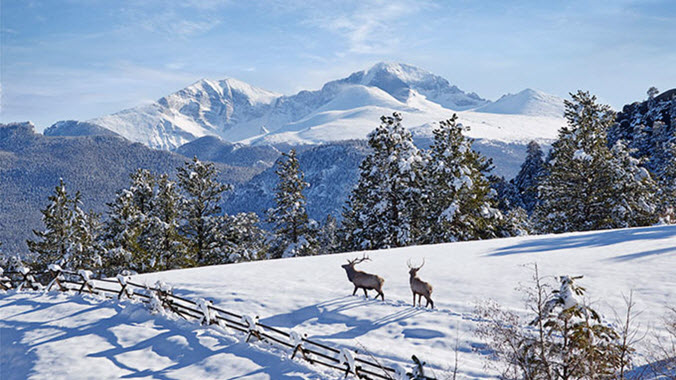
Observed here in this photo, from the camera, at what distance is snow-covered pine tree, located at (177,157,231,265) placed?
3478 centimetres

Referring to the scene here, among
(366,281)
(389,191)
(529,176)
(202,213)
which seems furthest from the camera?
(529,176)

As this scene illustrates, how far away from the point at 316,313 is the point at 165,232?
2058 cm

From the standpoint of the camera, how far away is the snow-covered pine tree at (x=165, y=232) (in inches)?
1300

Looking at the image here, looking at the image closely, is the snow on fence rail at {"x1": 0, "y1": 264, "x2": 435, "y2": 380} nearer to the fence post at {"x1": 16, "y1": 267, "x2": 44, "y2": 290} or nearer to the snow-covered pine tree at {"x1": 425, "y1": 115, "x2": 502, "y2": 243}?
the fence post at {"x1": 16, "y1": 267, "x2": 44, "y2": 290}

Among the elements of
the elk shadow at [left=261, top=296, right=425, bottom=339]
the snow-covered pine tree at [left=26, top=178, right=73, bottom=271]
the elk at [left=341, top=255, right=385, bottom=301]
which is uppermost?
the snow-covered pine tree at [left=26, top=178, right=73, bottom=271]

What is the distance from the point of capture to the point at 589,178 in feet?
103

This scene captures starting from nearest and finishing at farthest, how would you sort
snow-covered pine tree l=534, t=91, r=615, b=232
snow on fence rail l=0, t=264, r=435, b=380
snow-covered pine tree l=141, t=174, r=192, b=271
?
snow on fence rail l=0, t=264, r=435, b=380 < snow-covered pine tree l=534, t=91, r=615, b=232 < snow-covered pine tree l=141, t=174, r=192, b=271

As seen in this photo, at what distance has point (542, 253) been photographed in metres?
21.7

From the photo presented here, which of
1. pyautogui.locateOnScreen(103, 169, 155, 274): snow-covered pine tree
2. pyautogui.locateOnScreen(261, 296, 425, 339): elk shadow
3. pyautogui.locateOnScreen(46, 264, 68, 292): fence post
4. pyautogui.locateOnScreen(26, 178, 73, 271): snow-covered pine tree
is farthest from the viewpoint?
pyautogui.locateOnScreen(26, 178, 73, 271): snow-covered pine tree

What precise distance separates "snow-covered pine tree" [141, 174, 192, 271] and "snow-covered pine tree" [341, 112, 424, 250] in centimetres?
1331

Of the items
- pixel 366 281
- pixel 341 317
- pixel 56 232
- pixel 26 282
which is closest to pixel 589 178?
pixel 366 281

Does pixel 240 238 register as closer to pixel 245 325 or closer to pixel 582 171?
pixel 245 325

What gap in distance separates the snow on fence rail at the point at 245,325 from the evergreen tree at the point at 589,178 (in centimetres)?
2348

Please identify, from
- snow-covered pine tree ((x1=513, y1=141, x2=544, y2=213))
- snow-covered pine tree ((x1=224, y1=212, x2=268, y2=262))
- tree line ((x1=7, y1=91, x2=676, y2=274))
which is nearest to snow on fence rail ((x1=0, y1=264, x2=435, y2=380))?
tree line ((x1=7, y1=91, x2=676, y2=274))
